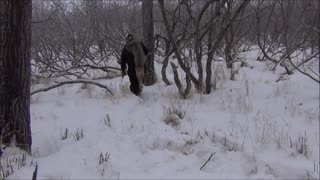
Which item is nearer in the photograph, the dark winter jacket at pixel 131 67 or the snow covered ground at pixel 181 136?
the snow covered ground at pixel 181 136

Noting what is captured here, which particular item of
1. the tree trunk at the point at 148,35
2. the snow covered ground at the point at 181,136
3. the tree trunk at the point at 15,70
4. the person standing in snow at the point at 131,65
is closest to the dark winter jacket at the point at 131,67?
the person standing in snow at the point at 131,65

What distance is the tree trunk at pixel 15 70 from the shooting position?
4867mm

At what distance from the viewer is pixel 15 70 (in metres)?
4.96

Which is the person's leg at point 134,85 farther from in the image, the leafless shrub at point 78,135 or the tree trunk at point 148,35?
the leafless shrub at point 78,135

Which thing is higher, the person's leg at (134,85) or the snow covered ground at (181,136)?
the person's leg at (134,85)

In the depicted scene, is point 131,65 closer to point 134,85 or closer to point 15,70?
point 134,85

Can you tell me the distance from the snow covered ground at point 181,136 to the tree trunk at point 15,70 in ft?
0.81

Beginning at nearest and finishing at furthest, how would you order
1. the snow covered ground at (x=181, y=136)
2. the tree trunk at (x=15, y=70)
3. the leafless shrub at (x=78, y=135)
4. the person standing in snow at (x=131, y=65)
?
1. the snow covered ground at (x=181, y=136)
2. the tree trunk at (x=15, y=70)
3. the leafless shrub at (x=78, y=135)
4. the person standing in snow at (x=131, y=65)

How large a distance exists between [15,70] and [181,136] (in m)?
1.98

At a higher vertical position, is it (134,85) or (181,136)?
(134,85)

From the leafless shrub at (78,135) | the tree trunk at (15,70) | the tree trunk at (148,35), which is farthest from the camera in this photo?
the tree trunk at (148,35)

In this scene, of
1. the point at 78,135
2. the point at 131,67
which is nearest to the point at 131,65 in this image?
the point at 131,67

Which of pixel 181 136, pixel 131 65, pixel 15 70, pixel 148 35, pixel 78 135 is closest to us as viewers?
pixel 15 70

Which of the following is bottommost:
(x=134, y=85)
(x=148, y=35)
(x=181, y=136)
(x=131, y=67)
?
(x=181, y=136)
